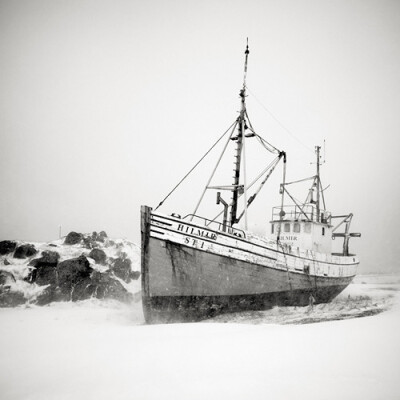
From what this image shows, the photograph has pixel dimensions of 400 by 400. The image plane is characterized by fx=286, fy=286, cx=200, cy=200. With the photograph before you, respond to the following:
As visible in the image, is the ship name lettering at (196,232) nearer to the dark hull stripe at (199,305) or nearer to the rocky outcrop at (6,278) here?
the dark hull stripe at (199,305)

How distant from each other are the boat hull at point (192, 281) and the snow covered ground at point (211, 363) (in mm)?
2945

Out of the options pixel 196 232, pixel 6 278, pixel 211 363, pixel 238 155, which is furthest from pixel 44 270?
pixel 211 363

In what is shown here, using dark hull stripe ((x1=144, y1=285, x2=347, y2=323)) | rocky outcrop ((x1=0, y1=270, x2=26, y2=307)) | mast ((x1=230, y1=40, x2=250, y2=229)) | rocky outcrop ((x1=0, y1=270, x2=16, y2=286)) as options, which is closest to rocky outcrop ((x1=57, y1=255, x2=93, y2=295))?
rocky outcrop ((x1=0, y1=270, x2=26, y2=307))

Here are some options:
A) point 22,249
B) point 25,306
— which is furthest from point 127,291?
point 22,249

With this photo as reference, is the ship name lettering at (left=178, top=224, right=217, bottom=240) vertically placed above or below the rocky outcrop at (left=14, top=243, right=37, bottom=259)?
above

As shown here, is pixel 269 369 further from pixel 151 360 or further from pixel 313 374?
pixel 151 360

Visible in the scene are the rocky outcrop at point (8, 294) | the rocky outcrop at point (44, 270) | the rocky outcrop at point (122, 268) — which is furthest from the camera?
the rocky outcrop at point (122, 268)

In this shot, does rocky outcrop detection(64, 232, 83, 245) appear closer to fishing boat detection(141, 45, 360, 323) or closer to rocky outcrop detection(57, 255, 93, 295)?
rocky outcrop detection(57, 255, 93, 295)

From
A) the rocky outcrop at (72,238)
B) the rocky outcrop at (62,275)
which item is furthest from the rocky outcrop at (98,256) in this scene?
the rocky outcrop at (72,238)

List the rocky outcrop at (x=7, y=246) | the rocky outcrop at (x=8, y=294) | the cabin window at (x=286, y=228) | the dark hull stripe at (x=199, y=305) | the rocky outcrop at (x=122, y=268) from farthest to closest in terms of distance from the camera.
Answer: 1. the cabin window at (x=286, y=228)
2. the rocky outcrop at (x=122, y=268)
3. the rocky outcrop at (x=7, y=246)
4. the rocky outcrop at (x=8, y=294)
5. the dark hull stripe at (x=199, y=305)

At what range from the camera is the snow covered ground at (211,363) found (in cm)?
327

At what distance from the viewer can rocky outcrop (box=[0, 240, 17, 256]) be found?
13805 mm

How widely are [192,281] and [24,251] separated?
935cm

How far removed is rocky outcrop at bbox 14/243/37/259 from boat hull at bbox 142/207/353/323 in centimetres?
788
